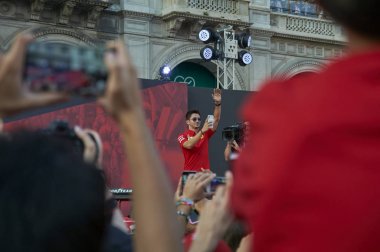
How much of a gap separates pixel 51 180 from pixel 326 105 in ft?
1.58

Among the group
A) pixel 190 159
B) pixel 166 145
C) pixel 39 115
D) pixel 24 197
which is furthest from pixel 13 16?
pixel 24 197

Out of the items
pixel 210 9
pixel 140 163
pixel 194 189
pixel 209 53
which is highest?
pixel 210 9

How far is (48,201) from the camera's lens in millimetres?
1254

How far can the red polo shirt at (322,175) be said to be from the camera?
117cm

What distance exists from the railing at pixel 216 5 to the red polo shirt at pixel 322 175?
61.9 feet

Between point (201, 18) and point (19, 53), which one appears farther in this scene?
point (201, 18)

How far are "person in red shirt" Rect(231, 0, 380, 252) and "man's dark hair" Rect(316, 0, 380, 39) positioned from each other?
114mm

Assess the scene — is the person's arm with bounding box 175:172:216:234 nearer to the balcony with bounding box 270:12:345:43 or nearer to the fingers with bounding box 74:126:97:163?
the fingers with bounding box 74:126:97:163

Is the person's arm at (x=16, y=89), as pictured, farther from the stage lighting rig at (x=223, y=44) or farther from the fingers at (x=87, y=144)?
the stage lighting rig at (x=223, y=44)

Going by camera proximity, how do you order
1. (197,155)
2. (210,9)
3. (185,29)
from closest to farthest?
(197,155)
(185,29)
(210,9)

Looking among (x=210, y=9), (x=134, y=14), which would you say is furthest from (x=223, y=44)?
(x=210, y=9)

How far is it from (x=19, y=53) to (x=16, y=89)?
0.23 feet

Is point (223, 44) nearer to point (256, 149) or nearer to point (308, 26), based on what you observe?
point (308, 26)

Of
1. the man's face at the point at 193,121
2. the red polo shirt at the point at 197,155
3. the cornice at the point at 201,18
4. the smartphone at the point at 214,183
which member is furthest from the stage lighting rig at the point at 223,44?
the smartphone at the point at 214,183
